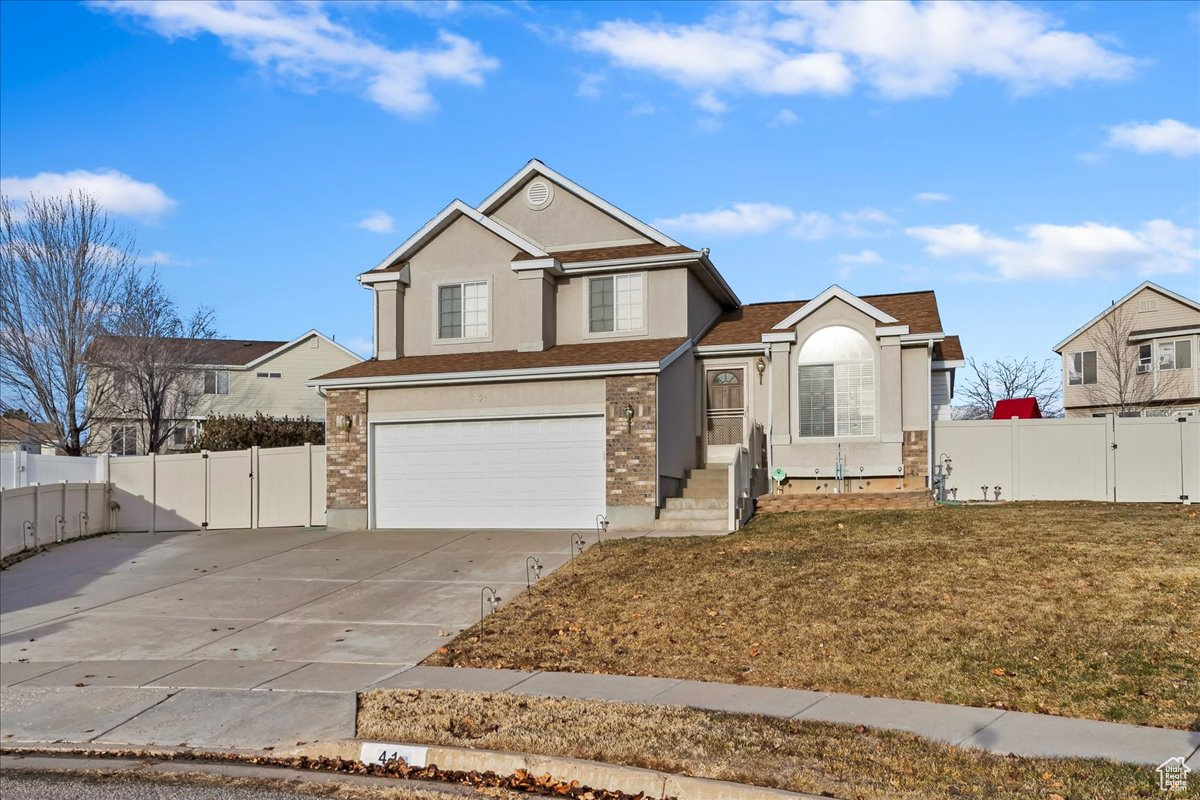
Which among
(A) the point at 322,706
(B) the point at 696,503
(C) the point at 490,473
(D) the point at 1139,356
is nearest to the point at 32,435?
(C) the point at 490,473

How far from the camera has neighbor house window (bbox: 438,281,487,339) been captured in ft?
75.8

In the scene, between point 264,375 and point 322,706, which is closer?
point 322,706

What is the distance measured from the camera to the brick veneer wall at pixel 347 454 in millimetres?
21750

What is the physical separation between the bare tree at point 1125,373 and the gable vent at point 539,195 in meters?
26.7

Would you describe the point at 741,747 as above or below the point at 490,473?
below

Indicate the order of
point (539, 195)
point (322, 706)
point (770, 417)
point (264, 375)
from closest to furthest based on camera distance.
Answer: point (322, 706), point (770, 417), point (539, 195), point (264, 375)

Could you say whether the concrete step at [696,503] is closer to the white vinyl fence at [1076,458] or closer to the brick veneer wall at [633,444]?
the brick veneer wall at [633,444]

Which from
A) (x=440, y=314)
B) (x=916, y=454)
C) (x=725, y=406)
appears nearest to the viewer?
(x=916, y=454)

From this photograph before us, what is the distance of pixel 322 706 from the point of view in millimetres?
→ 10148

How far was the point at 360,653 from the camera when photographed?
12.2 meters

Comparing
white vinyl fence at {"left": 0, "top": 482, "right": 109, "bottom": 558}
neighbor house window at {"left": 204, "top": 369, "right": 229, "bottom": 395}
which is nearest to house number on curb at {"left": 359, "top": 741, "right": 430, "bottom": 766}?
white vinyl fence at {"left": 0, "top": 482, "right": 109, "bottom": 558}

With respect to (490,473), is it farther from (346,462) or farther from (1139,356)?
(1139,356)

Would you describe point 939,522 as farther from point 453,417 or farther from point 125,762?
point 125,762

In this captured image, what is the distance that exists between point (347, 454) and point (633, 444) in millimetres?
6459
